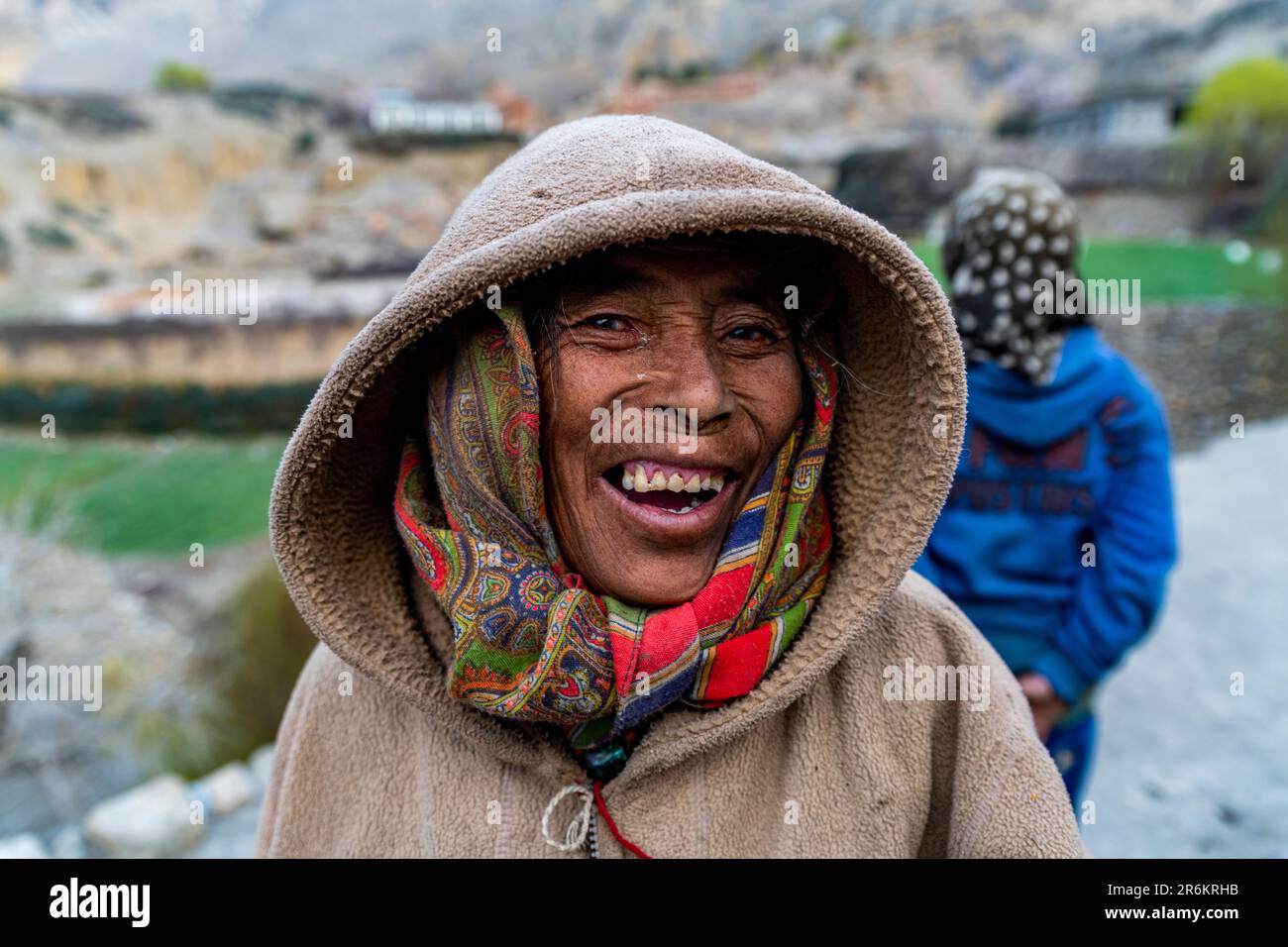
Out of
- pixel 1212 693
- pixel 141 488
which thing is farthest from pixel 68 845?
pixel 1212 693

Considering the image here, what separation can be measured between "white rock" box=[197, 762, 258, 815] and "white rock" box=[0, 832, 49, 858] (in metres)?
0.64

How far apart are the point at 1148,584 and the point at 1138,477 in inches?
10.8

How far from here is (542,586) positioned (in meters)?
1.08

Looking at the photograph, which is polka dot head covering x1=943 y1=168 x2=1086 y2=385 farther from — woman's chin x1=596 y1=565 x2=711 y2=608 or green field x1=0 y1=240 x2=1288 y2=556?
green field x1=0 y1=240 x2=1288 y2=556

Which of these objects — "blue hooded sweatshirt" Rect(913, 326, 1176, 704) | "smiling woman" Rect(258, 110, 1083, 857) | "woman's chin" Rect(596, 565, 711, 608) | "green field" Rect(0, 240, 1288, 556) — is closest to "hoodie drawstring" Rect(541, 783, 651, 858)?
"smiling woman" Rect(258, 110, 1083, 857)

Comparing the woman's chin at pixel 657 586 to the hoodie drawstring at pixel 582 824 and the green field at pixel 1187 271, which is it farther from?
the green field at pixel 1187 271

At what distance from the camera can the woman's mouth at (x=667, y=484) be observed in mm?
1076

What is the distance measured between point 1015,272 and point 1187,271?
208 inches

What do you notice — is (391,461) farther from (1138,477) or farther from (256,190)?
(256,190)

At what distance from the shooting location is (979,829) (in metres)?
1.11

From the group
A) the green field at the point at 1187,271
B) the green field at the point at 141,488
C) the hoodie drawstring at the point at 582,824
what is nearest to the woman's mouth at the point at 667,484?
the hoodie drawstring at the point at 582,824

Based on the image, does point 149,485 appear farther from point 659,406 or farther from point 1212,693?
point 1212,693

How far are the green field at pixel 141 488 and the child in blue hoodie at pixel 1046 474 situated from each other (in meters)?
4.71

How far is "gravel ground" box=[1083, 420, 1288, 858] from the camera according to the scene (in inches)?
138
